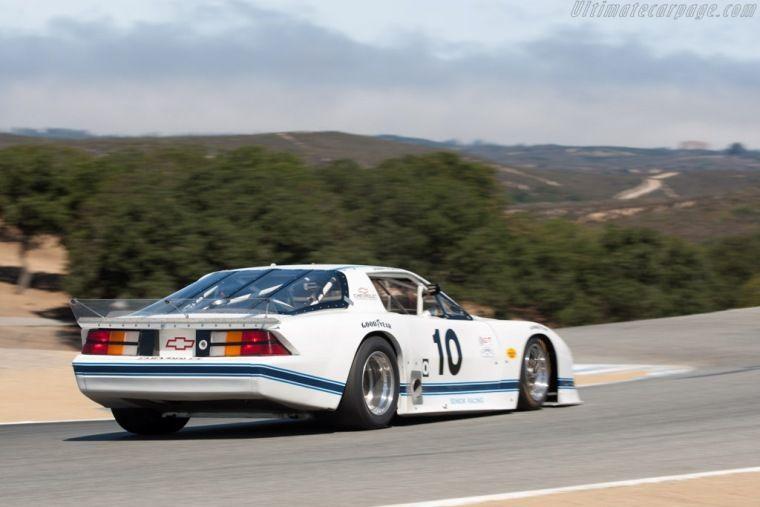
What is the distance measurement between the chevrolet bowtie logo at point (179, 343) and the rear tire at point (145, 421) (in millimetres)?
883

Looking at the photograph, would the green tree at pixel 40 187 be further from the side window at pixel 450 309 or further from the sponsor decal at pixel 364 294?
the sponsor decal at pixel 364 294

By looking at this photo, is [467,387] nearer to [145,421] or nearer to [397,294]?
[397,294]

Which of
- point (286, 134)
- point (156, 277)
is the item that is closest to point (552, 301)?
point (156, 277)

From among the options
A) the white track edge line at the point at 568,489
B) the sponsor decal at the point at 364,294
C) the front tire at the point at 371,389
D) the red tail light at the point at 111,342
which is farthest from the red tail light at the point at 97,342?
the white track edge line at the point at 568,489

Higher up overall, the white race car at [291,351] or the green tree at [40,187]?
the green tree at [40,187]

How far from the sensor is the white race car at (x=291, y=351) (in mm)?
8766

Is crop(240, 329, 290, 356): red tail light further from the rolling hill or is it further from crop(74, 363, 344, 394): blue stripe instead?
the rolling hill

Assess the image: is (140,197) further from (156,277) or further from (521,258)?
(521,258)

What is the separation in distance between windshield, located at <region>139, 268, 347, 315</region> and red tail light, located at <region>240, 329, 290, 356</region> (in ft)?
1.06

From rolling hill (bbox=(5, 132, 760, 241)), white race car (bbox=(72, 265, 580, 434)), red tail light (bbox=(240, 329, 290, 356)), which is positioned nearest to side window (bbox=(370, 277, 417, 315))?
white race car (bbox=(72, 265, 580, 434))

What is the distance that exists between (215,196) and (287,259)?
2812mm

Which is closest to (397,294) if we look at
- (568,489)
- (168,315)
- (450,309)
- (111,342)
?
(450,309)

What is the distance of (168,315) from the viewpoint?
9094mm

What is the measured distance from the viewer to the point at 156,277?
32844mm
